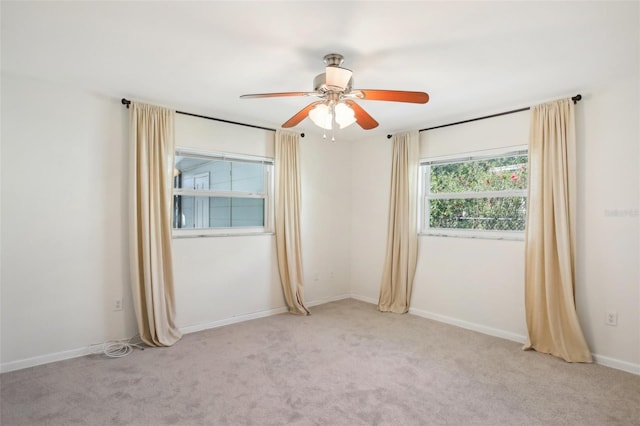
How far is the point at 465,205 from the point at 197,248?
121 inches

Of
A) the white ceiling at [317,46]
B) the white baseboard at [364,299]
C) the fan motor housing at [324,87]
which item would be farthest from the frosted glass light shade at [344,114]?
the white baseboard at [364,299]

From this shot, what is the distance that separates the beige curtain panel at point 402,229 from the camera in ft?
14.0

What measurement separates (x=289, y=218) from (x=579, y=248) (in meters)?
2.97

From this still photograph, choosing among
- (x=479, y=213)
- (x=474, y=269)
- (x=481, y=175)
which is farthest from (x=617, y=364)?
(x=481, y=175)

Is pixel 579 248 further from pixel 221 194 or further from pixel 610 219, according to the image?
pixel 221 194

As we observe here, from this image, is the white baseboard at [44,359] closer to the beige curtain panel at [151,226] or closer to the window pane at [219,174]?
the beige curtain panel at [151,226]

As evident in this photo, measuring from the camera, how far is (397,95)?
233 cm

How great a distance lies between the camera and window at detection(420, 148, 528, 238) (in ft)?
11.8

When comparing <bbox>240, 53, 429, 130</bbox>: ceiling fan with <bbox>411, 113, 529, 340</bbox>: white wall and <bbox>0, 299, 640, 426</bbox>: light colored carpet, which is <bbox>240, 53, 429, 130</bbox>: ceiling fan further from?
<bbox>0, 299, 640, 426</bbox>: light colored carpet

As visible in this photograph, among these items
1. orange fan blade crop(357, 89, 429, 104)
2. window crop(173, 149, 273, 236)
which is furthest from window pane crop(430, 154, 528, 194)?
window crop(173, 149, 273, 236)

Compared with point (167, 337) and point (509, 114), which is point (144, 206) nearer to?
point (167, 337)

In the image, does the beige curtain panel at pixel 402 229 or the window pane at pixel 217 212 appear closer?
the window pane at pixel 217 212

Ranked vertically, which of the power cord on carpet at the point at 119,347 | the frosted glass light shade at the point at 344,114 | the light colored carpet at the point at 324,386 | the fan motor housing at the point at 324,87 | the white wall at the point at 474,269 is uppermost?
the fan motor housing at the point at 324,87

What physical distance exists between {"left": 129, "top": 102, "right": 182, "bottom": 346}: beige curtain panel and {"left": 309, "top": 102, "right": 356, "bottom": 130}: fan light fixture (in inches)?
65.6
